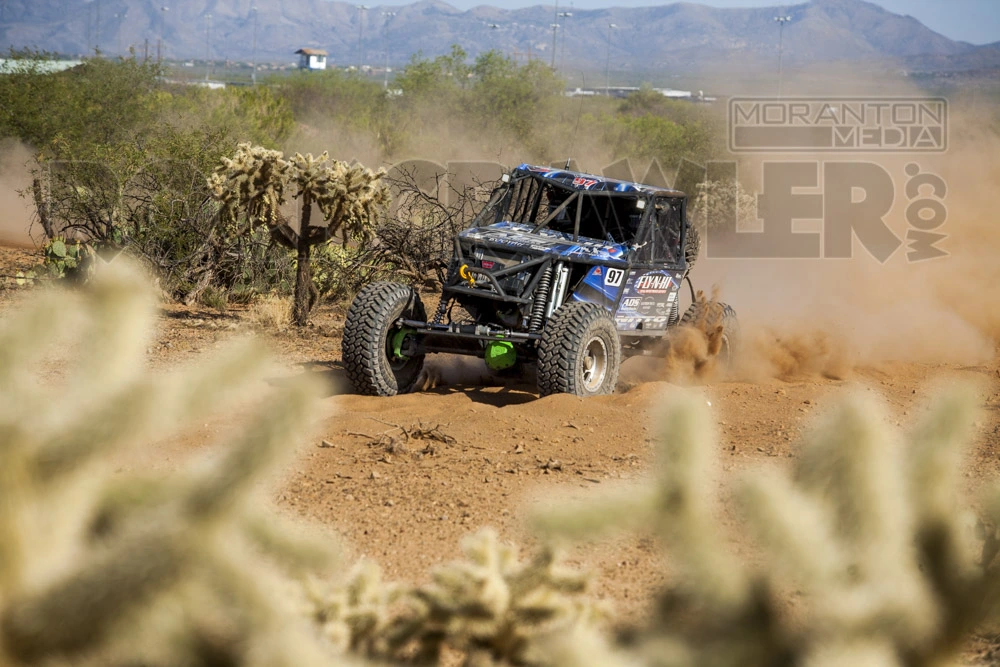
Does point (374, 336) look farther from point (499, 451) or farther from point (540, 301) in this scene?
point (499, 451)

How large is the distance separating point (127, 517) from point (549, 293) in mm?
7212

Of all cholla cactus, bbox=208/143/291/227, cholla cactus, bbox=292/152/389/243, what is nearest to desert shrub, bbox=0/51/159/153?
cholla cactus, bbox=208/143/291/227

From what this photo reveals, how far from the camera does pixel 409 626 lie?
2877mm

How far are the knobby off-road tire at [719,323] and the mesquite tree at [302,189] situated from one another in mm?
3616

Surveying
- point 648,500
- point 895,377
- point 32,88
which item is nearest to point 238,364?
point 648,500

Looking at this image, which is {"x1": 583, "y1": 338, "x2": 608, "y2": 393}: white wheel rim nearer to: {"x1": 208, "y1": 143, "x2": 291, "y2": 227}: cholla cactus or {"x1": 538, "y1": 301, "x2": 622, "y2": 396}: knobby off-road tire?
{"x1": 538, "y1": 301, "x2": 622, "y2": 396}: knobby off-road tire

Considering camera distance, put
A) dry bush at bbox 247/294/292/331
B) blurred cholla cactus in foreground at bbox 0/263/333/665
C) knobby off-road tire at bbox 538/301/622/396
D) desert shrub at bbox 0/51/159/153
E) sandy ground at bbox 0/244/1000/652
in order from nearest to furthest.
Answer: blurred cholla cactus in foreground at bbox 0/263/333/665, sandy ground at bbox 0/244/1000/652, knobby off-road tire at bbox 538/301/622/396, dry bush at bbox 247/294/292/331, desert shrub at bbox 0/51/159/153

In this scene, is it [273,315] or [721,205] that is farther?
[721,205]

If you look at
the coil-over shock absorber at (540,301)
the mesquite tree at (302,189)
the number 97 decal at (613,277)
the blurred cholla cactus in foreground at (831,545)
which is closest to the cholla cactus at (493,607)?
the blurred cholla cactus in foreground at (831,545)

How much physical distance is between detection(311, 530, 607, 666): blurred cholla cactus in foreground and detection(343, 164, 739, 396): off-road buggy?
5.99 meters

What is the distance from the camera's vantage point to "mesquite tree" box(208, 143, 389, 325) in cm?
1188

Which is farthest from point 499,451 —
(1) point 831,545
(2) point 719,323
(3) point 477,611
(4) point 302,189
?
(4) point 302,189

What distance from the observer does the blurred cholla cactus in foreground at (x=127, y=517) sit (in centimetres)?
182

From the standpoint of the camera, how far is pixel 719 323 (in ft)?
36.6
